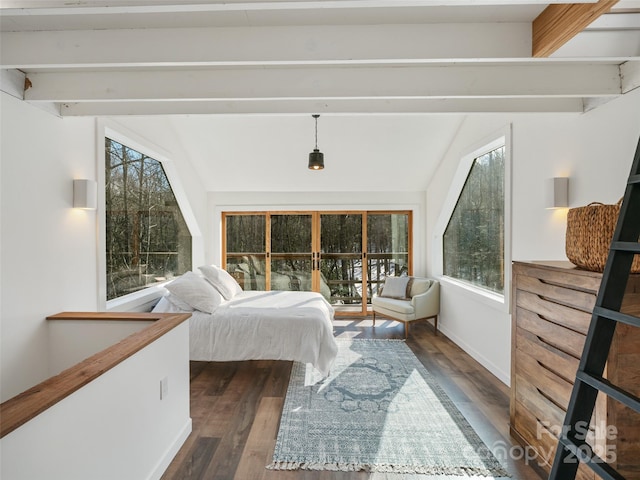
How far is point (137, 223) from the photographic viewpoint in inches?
135

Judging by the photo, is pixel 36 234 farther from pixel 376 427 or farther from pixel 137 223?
pixel 376 427

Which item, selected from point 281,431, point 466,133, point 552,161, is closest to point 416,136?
point 466,133

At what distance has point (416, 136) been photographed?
13.7 feet

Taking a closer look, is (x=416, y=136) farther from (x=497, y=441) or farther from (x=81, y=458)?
(x=81, y=458)

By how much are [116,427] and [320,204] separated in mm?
4264

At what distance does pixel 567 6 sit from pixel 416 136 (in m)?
2.85

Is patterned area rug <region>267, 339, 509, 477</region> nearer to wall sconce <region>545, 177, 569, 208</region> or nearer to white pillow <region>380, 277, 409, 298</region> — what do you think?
white pillow <region>380, 277, 409, 298</region>

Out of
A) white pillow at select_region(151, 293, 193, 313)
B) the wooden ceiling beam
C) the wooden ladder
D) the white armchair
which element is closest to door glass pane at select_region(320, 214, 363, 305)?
the white armchair

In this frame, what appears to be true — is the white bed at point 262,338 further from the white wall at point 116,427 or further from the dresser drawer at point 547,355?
the dresser drawer at point 547,355

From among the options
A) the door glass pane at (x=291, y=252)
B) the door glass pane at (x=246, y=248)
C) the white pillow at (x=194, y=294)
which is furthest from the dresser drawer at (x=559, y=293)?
the door glass pane at (x=246, y=248)

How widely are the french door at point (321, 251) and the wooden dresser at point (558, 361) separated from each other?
3.38 m

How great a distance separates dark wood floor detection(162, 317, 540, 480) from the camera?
189cm

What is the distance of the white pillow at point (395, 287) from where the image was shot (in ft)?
16.0

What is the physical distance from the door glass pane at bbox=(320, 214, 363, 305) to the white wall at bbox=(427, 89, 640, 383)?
71.1 inches
